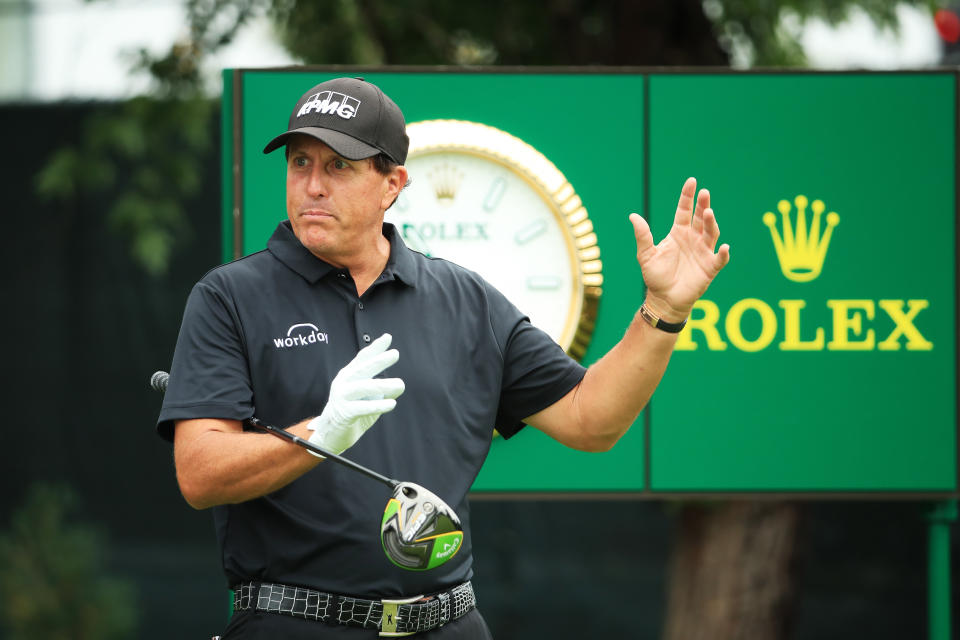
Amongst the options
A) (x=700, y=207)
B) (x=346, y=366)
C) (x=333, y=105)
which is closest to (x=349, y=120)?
(x=333, y=105)

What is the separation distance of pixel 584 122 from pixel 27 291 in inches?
149

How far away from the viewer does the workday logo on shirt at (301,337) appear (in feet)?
8.06

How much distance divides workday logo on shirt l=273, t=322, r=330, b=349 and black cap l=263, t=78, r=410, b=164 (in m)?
0.37

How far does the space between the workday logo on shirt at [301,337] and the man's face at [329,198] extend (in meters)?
0.18

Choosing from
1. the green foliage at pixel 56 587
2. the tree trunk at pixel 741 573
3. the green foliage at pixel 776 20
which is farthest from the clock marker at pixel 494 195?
the green foliage at pixel 56 587

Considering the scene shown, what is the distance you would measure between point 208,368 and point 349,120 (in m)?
0.62

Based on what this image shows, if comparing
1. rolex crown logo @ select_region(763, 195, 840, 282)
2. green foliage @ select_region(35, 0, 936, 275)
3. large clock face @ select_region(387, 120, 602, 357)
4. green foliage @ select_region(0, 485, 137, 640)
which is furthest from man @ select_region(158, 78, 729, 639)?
green foliage @ select_region(0, 485, 137, 640)

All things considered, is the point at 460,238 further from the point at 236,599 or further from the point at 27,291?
the point at 27,291

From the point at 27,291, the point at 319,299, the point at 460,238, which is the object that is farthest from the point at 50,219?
the point at 319,299

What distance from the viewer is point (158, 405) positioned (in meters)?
6.25

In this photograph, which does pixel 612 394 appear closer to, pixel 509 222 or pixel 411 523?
pixel 411 523

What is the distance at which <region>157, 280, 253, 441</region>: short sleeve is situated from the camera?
2312 millimetres

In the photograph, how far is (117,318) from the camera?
6.27m

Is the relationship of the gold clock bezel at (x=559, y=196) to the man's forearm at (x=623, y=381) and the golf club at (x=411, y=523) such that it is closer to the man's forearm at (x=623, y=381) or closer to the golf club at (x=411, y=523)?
the man's forearm at (x=623, y=381)
